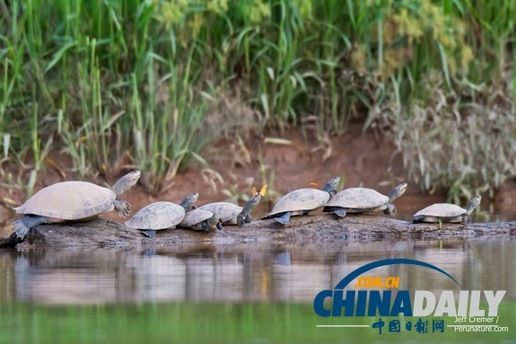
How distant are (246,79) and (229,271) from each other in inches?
184

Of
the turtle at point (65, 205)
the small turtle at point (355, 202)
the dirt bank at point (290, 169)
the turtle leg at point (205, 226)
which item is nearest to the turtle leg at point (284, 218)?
the small turtle at point (355, 202)

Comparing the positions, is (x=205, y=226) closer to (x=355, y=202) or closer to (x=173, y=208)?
(x=173, y=208)

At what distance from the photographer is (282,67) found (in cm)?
1059

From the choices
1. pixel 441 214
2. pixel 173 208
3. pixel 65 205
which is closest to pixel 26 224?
pixel 65 205

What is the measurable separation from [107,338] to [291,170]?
6.42 m

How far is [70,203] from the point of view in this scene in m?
7.00

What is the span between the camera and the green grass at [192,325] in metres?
4.42

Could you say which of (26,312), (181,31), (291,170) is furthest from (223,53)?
(26,312)

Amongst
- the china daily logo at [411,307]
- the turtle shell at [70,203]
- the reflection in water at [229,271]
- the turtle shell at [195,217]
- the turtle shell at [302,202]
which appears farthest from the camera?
the turtle shell at [302,202]

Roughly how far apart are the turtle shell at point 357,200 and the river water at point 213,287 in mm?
246

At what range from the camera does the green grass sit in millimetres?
4418

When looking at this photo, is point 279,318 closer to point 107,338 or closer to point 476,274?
point 107,338

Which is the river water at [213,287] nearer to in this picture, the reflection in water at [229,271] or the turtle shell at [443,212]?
the reflection in water at [229,271]

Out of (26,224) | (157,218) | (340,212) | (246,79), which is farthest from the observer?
(246,79)
